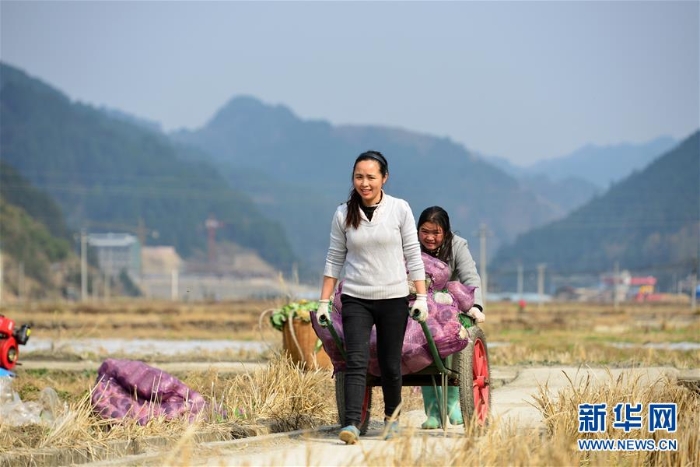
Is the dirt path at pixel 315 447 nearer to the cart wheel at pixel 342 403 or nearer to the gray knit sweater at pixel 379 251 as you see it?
the cart wheel at pixel 342 403

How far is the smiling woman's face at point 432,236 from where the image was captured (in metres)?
9.15

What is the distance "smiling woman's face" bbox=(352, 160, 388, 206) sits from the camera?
26.8ft

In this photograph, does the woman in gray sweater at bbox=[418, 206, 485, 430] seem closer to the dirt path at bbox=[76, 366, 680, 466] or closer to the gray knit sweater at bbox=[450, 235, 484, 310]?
the gray knit sweater at bbox=[450, 235, 484, 310]

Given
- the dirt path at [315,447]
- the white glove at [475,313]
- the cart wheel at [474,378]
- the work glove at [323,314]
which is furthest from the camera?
the white glove at [475,313]

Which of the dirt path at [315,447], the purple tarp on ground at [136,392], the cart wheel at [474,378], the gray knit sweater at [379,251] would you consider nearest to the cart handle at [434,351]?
the cart wheel at [474,378]

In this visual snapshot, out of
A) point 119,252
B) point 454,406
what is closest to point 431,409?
point 454,406

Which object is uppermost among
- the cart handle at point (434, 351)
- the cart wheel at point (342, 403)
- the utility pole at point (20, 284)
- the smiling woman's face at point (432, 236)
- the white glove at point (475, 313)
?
the smiling woman's face at point (432, 236)

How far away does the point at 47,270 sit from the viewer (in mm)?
120938

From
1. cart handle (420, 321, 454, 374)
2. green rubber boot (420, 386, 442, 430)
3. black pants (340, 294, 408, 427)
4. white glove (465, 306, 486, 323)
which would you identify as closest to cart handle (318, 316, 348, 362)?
black pants (340, 294, 408, 427)

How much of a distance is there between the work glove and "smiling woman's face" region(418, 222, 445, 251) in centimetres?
114

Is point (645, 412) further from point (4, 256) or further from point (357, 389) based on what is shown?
point (4, 256)

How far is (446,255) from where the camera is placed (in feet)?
30.2

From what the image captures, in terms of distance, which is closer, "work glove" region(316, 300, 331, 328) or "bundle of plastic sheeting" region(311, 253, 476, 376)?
"work glove" region(316, 300, 331, 328)

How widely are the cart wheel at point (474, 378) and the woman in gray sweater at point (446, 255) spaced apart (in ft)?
0.63
